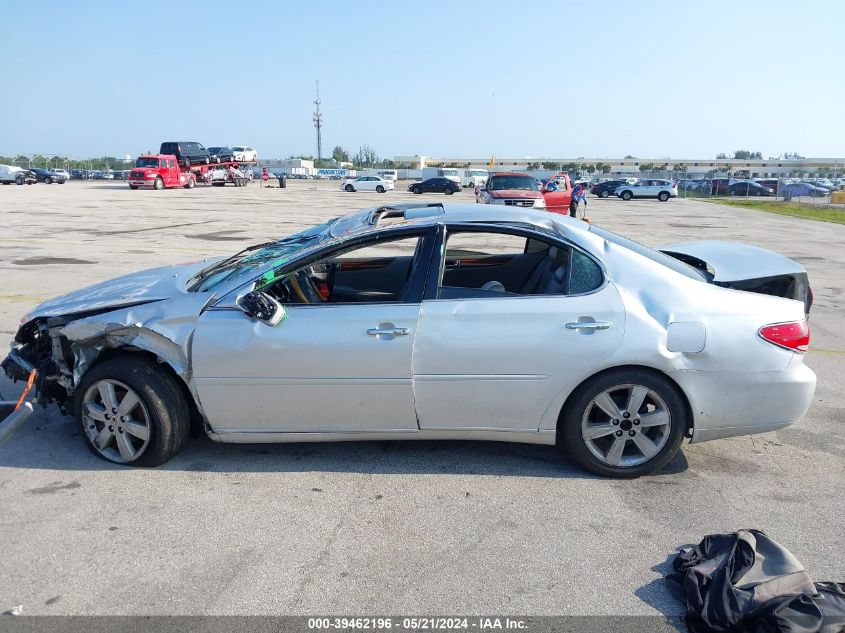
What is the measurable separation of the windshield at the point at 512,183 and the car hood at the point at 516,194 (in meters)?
0.62

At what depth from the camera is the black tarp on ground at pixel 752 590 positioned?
2.69 meters

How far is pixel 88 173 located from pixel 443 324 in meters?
78.1

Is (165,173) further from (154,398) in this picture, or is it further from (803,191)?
(154,398)

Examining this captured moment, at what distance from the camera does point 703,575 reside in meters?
2.99

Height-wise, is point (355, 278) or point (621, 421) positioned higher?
point (355, 278)

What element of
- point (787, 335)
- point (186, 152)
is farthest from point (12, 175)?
point (787, 335)

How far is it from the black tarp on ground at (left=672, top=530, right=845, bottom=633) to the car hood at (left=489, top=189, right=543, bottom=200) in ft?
62.4

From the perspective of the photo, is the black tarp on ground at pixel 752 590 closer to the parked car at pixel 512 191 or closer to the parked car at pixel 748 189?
the parked car at pixel 512 191

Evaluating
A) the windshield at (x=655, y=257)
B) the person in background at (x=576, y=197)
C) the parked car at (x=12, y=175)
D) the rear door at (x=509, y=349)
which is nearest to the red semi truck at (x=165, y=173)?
the parked car at (x=12, y=175)

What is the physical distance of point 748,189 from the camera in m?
55.2

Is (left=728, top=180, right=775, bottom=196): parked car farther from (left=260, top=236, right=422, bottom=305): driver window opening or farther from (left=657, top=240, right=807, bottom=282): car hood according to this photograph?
(left=260, top=236, right=422, bottom=305): driver window opening

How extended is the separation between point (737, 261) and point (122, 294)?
4166 millimetres

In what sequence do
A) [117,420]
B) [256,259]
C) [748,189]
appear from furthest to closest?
1. [748,189]
2. [256,259]
3. [117,420]

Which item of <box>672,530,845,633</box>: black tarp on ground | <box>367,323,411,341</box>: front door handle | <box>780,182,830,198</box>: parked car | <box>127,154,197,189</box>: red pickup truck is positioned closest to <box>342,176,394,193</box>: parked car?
<box>127,154,197,189</box>: red pickup truck
